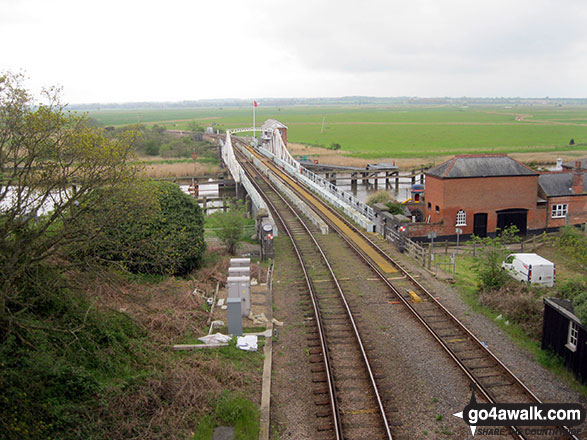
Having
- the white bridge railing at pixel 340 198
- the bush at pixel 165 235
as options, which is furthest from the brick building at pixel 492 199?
the bush at pixel 165 235

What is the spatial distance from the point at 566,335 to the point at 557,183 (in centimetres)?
2562

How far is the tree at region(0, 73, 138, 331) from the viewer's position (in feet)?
31.5

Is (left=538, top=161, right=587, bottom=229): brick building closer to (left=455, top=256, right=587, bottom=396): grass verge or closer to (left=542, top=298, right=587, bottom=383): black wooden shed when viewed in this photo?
(left=455, top=256, right=587, bottom=396): grass verge

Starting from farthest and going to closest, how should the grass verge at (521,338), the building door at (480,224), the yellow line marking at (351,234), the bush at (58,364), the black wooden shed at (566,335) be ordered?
the building door at (480,224)
the yellow line marking at (351,234)
the grass verge at (521,338)
the black wooden shed at (566,335)
the bush at (58,364)

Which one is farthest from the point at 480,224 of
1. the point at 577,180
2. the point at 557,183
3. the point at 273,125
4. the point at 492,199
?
the point at 273,125

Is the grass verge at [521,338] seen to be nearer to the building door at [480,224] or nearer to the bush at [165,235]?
the bush at [165,235]

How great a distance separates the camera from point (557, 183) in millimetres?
34562

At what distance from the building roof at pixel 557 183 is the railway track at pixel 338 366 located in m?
20.3


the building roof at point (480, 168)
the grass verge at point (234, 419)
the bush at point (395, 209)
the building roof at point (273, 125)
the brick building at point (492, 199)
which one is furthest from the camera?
the building roof at point (273, 125)

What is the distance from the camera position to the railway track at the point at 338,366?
32.6ft

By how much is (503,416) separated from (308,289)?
9019 millimetres

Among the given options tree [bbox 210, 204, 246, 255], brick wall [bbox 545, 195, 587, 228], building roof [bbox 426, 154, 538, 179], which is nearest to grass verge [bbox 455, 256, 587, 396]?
tree [bbox 210, 204, 246, 255]

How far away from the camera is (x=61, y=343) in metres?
9.96

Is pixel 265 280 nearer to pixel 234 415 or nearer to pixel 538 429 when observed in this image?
pixel 234 415
